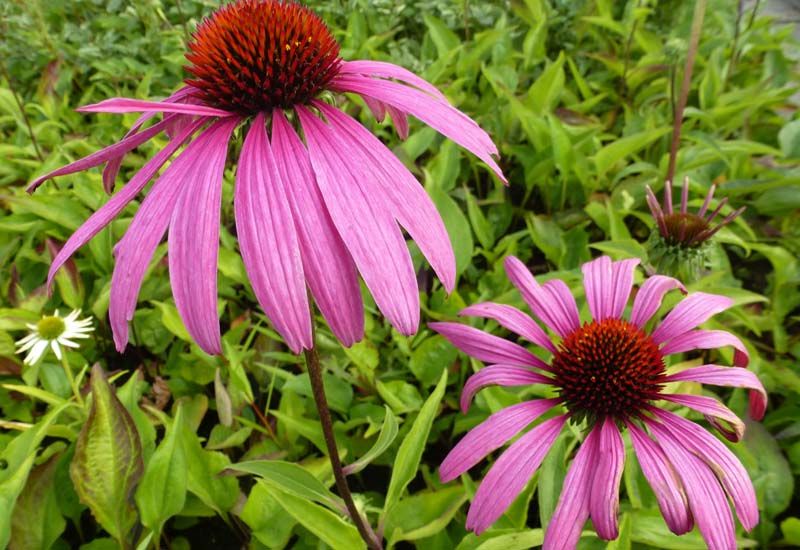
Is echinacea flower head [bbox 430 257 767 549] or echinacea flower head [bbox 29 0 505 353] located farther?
echinacea flower head [bbox 430 257 767 549]

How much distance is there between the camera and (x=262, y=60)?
61cm

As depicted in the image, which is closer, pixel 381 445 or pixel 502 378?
pixel 381 445

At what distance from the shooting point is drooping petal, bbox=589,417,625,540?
2.13 feet

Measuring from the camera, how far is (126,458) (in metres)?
0.92

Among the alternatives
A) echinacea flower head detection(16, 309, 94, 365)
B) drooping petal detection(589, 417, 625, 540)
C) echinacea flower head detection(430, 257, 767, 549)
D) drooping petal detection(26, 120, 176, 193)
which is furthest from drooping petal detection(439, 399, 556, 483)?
echinacea flower head detection(16, 309, 94, 365)

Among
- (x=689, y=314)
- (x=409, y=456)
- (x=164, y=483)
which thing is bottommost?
(x=164, y=483)

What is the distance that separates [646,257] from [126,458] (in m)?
0.96

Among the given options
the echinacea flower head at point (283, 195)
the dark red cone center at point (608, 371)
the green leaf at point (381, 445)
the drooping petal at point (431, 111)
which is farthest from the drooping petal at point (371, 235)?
the dark red cone center at point (608, 371)

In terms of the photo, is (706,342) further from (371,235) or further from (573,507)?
(371,235)

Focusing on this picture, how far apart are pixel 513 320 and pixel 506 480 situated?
0.82 feet

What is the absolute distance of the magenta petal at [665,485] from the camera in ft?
2.15

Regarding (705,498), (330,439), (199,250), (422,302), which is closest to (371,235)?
(199,250)

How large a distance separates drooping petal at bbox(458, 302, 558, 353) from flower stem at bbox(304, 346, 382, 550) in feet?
0.95

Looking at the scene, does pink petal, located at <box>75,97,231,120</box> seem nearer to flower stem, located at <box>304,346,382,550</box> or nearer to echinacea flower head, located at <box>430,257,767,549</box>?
flower stem, located at <box>304,346,382,550</box>
